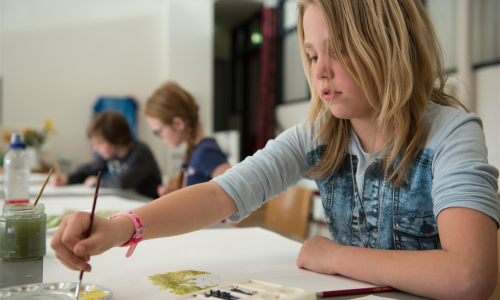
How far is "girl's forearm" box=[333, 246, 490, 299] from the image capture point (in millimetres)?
635

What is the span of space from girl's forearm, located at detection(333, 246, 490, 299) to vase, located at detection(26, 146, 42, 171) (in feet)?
12.5

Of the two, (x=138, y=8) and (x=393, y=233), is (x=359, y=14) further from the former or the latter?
(x=138, y=8)

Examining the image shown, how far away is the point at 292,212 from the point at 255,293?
45.1 inches

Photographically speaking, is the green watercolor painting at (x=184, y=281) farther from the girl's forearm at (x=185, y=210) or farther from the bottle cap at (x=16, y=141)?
the bottle cap at (x=16, y=141)

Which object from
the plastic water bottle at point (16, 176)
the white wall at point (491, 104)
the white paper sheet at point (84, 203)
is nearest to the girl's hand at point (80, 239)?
the white paper sheet at point (84, 203)

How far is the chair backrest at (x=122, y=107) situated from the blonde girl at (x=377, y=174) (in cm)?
419

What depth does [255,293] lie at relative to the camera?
568mm

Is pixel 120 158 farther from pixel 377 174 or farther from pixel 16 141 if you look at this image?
pixel 377 174

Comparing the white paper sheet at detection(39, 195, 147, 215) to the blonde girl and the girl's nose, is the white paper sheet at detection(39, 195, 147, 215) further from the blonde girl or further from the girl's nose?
the girl's nose

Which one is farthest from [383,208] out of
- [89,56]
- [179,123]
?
[89,56]

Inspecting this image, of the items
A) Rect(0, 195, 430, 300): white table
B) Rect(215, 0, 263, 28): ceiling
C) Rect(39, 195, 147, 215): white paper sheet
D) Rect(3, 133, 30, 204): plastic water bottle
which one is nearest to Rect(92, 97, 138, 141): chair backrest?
Rect(215, 0, 263, 28): ceiling

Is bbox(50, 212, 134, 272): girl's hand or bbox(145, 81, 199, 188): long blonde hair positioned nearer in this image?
bbox(50, 212, 134, 272): girl's hand

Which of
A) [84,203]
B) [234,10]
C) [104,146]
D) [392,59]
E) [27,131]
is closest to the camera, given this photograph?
[392,59]

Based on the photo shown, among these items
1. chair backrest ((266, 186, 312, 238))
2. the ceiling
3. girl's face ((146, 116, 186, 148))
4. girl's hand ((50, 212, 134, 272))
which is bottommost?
chair backrest ((266, 186, 312, 238))
